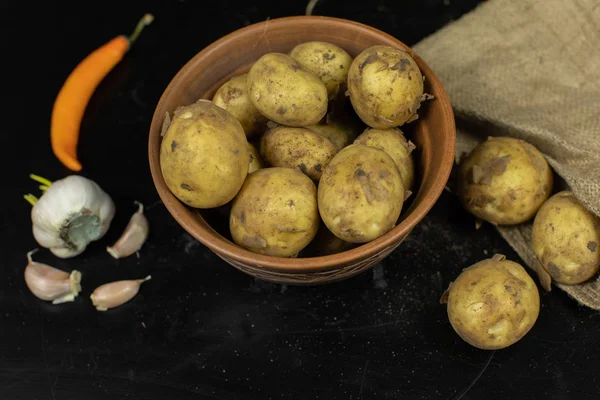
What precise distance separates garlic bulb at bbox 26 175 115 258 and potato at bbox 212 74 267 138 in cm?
35

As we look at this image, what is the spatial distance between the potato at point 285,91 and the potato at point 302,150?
2 centimetres

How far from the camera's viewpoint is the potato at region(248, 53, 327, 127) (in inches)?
42.8

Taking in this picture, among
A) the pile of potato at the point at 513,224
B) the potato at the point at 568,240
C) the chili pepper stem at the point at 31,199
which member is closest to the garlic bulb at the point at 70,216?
the chili pepper stem at the point at 31,199

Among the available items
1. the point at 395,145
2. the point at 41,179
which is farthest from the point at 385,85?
the point at 41,179

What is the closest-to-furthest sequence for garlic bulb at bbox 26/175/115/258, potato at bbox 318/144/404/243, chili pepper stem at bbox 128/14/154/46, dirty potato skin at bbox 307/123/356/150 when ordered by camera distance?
potato at bbox 318/144/404/243, dirty potato skin at bbox 307/123/356/150, garlic bulb at bbox 26/175/115/258, chili pepper stem at bbox 128/14/154/46

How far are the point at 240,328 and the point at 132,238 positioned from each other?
308 mm

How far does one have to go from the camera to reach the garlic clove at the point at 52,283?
131 centimetres

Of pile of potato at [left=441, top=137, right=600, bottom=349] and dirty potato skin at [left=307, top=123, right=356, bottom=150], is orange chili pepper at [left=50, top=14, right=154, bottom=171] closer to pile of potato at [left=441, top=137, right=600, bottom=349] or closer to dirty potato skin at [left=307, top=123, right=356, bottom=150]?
dirty potato skin at [left=307, top=123, right=356, bottom=150]

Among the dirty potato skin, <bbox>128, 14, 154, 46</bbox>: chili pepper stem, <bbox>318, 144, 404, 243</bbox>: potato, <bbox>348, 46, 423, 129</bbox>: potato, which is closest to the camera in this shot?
<bbox>318, 144, 404, 243</bbox>: potato

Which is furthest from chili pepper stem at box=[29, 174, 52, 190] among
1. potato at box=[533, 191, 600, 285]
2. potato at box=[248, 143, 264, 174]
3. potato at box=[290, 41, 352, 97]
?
potato at box=[533, 191, 600, 285]

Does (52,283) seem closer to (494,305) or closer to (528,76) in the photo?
(494,305)

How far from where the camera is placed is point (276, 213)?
103 cm

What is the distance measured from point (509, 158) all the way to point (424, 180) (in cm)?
22

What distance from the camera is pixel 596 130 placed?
4.25 ft
